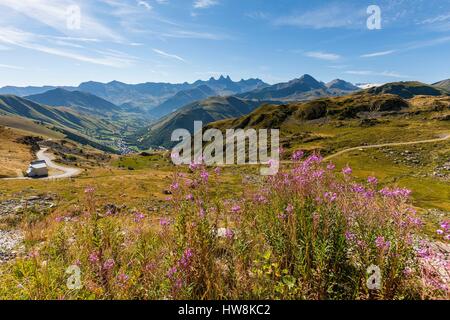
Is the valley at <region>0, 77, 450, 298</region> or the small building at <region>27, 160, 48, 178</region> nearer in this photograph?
the valley at <region>0, 77, 450, 298</region>

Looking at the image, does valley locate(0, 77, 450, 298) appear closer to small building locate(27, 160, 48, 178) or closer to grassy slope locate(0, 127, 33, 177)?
grassy slope locate(0, 127, 33, 177)

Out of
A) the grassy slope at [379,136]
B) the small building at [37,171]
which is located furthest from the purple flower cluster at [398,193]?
the small building at [37,171]

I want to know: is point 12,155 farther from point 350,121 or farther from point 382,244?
point 350,121

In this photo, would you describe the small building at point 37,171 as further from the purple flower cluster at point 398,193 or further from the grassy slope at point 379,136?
the purple flower cluster at point 398,193

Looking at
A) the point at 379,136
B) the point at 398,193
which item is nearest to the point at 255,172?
the point at 398,193

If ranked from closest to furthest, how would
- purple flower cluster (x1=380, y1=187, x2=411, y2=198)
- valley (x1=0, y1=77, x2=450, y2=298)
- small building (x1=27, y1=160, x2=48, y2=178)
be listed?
1. purple flower cluster (x1=380, y1=187, x2=411, y2=198)
2. valley (x1=0, y1=77, x2=450, y2=298)
3. small building (x1=27, y1=160, x2=48, y2=178)

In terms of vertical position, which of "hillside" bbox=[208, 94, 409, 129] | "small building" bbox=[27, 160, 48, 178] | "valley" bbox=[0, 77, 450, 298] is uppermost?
"hillside" bbox=[208, 94, 409, 129]

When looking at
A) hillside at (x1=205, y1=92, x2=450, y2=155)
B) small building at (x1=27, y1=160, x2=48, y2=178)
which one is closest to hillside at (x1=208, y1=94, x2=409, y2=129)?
hillside at (x1=205, y1=92, x2=450, y2=155)

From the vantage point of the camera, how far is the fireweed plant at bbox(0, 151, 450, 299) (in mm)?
4934

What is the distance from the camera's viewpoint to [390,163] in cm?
7094

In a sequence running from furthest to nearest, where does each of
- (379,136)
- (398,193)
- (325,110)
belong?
→ (325,110) → (379,136) → (398,193)

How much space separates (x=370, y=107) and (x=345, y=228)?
158m

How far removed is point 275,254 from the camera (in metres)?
6.11
